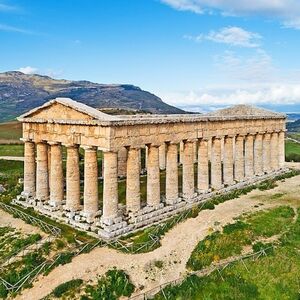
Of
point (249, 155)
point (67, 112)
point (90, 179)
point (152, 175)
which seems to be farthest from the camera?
point (249, 155)

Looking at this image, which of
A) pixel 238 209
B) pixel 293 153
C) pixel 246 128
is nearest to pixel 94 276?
pixel 238 209

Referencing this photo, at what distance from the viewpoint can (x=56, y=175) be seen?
3716 centimetres

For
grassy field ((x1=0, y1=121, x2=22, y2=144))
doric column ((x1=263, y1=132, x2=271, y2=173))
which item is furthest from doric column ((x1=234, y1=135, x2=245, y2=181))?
grassy field ((x1=0, y1=121, x2=22, y2=144))

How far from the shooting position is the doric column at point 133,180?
112 ft

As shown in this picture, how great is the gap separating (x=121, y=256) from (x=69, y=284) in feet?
Answer: 15.0

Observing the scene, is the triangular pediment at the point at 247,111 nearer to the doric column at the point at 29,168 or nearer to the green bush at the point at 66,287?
the doric column at the point at 29,168

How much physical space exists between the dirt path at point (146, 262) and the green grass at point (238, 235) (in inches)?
32.4

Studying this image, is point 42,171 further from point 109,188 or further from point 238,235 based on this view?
point 238,235

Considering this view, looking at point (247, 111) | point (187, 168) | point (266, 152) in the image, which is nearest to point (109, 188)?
point (187, 168)

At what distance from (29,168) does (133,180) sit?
12236 millimetres

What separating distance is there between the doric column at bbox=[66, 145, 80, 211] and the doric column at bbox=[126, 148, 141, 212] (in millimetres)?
4668

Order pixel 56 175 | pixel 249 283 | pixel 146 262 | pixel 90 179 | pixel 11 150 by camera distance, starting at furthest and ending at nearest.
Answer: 1. pixel 11 150
2. pixel 56 175
3. pixel 90 179
4. pixel 146 262
5. pixel 249 283

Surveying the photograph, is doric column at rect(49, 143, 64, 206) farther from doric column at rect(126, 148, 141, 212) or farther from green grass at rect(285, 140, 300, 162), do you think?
green grass at rect(285, 140, 300, 162)

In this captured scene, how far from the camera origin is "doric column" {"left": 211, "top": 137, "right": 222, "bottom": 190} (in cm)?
4447
